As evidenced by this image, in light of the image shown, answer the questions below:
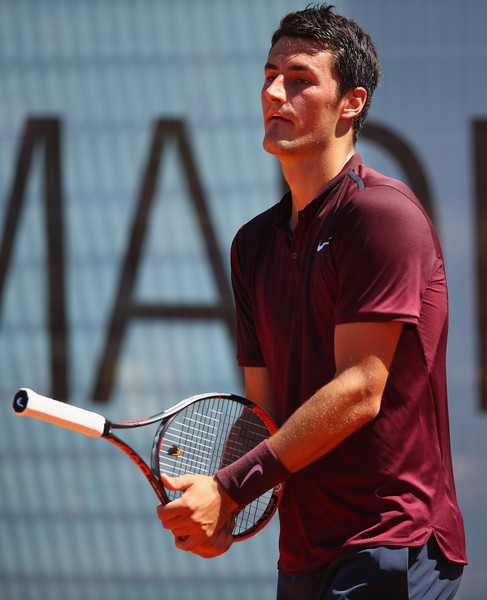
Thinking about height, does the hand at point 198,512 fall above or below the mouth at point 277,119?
below

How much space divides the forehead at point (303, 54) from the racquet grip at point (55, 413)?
862 millimetres

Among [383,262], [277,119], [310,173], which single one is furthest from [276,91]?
[383,262]

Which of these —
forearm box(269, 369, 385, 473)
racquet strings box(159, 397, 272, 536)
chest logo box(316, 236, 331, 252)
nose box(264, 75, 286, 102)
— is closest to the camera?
forearm box(269, 369, 385, 473)

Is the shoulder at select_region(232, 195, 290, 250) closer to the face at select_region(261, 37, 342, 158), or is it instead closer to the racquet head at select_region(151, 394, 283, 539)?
the face at select_region(261, 37, 342, 158)

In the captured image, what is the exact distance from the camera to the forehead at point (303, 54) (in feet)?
6.66

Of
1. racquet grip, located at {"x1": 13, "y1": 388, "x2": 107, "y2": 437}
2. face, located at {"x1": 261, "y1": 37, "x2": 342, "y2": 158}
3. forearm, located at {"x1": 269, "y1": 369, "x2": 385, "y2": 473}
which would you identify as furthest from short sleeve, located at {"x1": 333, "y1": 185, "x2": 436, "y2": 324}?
racquet grip, located at {"x1": 13, "y1": 388, "x2": 107, "y2": 437}

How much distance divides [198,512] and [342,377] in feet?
1.22

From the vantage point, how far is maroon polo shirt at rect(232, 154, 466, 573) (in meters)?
1.79

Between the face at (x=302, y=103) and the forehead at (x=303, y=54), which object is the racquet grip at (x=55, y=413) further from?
the forehead at (x=303, y=54)

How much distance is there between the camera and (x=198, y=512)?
5.84ft

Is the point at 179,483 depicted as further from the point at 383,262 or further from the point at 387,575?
the point at 383,262

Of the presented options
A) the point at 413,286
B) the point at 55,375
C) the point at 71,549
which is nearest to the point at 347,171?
the point at 413,286

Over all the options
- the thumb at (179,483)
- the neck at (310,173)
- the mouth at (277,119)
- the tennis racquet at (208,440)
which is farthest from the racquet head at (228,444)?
the mouth at (277,119)

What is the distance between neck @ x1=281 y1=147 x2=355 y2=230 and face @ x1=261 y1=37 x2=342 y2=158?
2 cm
